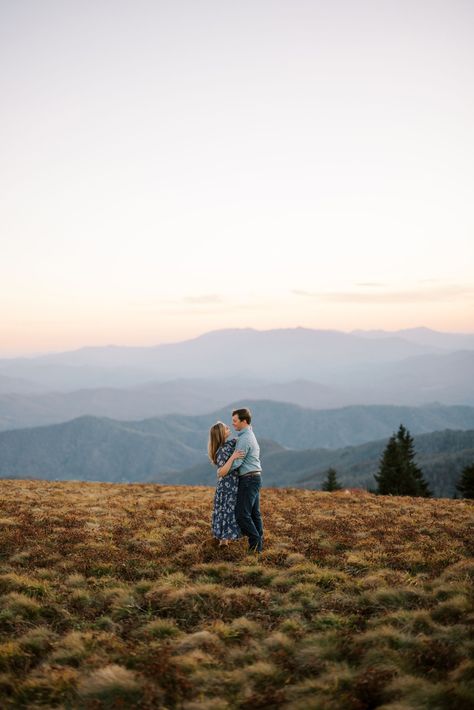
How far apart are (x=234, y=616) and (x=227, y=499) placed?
12.4 ft

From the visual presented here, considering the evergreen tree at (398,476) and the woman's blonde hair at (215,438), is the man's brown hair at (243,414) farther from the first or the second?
the evergreen tree at (398,476)

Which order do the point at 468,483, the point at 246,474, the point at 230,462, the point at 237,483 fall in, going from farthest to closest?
the point at 468,483 < the point at 237,483 < the point at 246,474 < the point at 230,462

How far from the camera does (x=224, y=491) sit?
12258mm

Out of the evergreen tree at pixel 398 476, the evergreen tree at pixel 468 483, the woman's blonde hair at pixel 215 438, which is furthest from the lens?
the evergreen tree at pixel 398 476

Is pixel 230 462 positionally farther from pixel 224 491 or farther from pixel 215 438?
pixel 224 491

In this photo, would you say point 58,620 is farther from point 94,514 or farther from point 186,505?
point 186,505

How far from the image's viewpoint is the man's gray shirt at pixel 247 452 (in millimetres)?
11945

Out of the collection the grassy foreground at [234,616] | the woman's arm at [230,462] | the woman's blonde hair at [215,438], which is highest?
the woman's blonde hair at [215,438]

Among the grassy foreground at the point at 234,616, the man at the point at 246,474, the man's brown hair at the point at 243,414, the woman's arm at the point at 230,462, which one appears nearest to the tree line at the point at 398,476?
the grassy foreground at the point at 234,616

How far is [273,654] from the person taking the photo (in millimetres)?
7129

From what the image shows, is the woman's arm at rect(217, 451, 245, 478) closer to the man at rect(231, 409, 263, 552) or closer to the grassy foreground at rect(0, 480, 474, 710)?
the man at rect(231, 409, 263, 552)

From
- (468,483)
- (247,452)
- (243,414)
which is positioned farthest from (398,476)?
(243,414)

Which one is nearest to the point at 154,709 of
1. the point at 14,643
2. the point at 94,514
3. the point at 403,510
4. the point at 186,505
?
the point at 14,643

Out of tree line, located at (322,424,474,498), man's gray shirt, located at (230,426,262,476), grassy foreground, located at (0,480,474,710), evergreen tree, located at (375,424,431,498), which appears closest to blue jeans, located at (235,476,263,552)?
man's gray shirt, located at (230,426,262,476)
